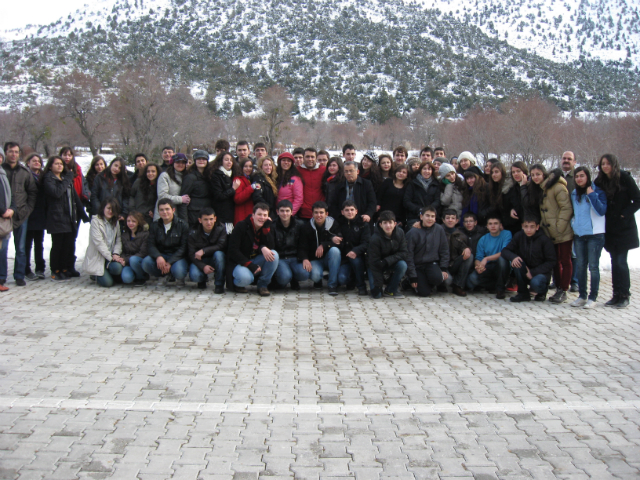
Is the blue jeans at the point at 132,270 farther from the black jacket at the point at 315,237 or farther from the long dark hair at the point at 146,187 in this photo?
the black jacket at the point at 315,237

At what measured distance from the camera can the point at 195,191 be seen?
332 inches

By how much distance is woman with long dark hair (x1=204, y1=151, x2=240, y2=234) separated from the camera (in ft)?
27.3

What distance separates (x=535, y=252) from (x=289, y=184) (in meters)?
3.90

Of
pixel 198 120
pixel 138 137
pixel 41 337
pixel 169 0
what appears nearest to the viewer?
pixel 41 337

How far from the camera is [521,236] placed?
7.73 m

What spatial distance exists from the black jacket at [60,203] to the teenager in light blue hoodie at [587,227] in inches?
303

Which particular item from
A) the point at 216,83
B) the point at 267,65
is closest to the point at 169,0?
the point at 267,65

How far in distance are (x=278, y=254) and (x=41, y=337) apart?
345 centimetres

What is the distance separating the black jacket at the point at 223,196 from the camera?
8.31 meters

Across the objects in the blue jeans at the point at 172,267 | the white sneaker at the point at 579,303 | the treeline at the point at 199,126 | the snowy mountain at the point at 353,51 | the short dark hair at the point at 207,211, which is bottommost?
the white sneaker at the point at 579,303

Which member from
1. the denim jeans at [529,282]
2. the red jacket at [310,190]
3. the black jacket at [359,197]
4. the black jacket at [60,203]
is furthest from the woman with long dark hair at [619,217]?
the black jacket at [60,203]

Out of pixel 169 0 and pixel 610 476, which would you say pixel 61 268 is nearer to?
pixel 610 476

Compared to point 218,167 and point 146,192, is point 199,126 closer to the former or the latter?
point 146,192

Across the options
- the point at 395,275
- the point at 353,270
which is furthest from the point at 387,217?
the point at 353,270
